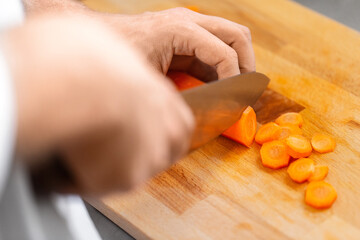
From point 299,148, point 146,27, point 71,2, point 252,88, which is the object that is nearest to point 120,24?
point 146,27

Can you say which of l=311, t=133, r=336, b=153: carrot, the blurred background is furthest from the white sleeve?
the blurred background

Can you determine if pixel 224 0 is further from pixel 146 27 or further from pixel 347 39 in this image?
pixel 146 27

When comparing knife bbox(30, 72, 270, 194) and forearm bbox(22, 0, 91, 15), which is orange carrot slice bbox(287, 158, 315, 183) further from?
forearm bbox(22, 0, 91, 15)

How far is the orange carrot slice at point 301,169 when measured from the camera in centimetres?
142

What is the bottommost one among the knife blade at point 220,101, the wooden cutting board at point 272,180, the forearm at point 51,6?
the wooden cutting board at point 272,180

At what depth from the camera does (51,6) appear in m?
1.71

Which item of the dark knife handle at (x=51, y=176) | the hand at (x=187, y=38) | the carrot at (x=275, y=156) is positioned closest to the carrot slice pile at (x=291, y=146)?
the carrot at (x=275, y=156)

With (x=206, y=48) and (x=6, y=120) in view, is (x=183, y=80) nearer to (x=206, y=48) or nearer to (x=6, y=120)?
(x=206, y=48)

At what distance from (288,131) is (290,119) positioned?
65 millimetres

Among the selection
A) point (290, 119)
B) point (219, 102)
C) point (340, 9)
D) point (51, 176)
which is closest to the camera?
point (51, 176)

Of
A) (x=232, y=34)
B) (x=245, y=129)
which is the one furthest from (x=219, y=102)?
(x=232, y=34)

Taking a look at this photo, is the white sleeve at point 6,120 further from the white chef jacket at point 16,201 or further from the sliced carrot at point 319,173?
the sliced carrot at point 319,173

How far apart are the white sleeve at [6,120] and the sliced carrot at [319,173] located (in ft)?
3.16

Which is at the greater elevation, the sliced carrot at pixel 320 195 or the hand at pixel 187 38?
the hand at pixel 187 38
